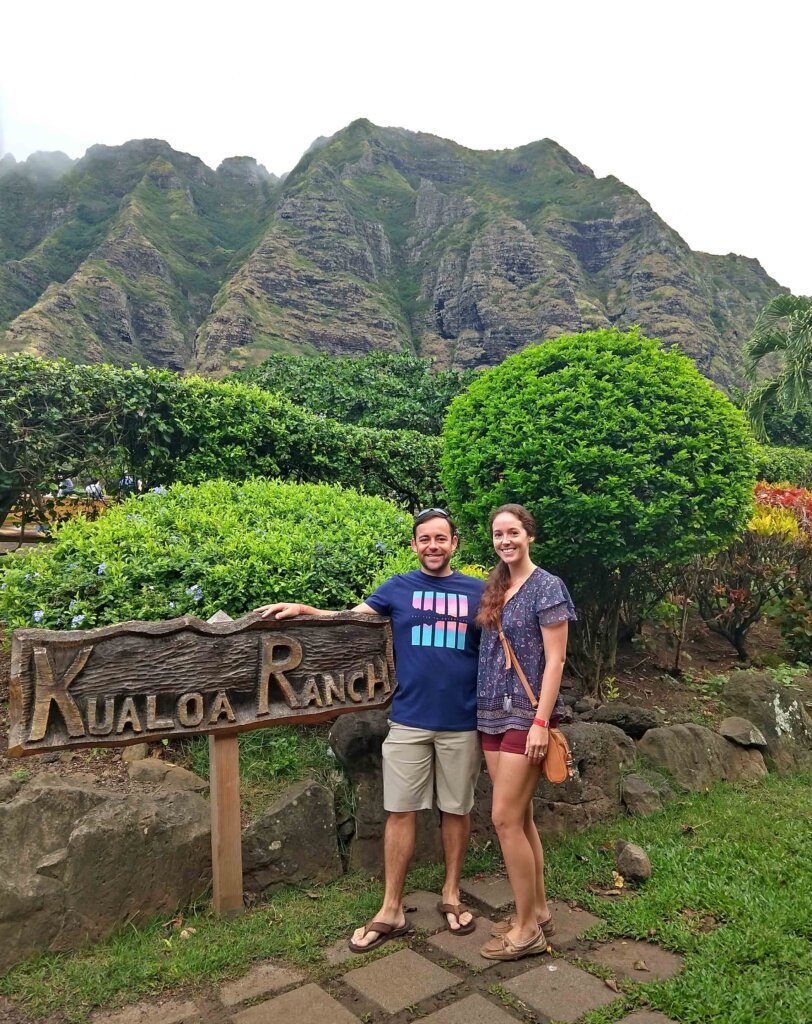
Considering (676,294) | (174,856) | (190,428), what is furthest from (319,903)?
(676,294)

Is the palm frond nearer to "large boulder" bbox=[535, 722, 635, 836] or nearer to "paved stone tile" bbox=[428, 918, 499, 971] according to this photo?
"large boulder" bbox=[535, 722, 635, 836]

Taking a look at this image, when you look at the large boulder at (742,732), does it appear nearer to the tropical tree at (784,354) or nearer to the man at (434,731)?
the man at (434,731)

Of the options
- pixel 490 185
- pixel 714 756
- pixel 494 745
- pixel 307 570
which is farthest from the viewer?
pixel 490 185

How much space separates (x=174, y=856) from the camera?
2914mm

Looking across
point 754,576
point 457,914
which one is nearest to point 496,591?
point 457,914

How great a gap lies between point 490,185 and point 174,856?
100m

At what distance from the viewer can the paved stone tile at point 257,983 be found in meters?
2.39

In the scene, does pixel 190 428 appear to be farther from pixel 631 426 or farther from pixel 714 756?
pixel 714 756

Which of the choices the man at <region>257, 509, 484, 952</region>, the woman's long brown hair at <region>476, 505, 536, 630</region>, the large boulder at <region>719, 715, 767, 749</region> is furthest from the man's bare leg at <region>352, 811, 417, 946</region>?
the large boulder at <region>719, 715, 767, 749</region>

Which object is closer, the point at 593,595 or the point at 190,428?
the point at 593,595

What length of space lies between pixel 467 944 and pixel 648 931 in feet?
2.42

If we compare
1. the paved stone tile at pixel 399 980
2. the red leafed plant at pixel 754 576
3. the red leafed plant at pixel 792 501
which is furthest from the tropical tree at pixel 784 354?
the paved stone tile at pixel 399 980

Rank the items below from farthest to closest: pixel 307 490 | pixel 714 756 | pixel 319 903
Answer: pixel 307 490
pixel 714 756
pixel 319 903

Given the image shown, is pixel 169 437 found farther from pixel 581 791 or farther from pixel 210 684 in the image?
pixel 581 791
